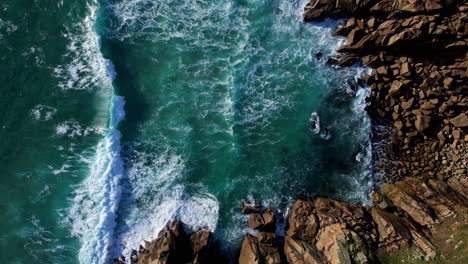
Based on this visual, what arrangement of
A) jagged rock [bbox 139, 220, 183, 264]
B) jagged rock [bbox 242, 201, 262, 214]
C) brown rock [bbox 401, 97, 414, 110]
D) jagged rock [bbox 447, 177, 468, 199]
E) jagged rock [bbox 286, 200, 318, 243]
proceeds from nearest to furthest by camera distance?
jagged rock [bbox 139, 220, 183, 264] → jagged rock [bbox 286, 200, 318, 243] → jagged rock [bbox 447, 177, 468, 199] → jagged rock [bbox 242, 201, 262, 214] → brown rock [bbox 401, 97, 414, 110]

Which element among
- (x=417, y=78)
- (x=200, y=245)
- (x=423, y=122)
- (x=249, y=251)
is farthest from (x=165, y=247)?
(x=417, y=78)

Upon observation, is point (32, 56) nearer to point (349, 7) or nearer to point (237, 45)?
point (237, 45)

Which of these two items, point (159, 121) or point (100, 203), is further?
point (159, 121)

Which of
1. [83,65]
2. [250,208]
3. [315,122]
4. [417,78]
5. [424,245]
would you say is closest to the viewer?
[424,245]

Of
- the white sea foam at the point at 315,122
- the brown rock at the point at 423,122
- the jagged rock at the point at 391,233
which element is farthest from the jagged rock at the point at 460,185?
the white sea foam at the point at 315,122

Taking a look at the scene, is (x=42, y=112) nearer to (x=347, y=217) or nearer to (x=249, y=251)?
(x=249, y=251)

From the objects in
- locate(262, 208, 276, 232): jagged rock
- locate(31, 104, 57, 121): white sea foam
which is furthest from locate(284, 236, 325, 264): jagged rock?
locate(31, 104, 57, 121): white sea foam

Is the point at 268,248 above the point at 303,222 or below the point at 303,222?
below

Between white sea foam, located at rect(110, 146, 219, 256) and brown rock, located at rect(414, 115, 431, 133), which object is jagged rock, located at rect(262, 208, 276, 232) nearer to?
white sea foam, located at rect(110, 146, 219, 256)

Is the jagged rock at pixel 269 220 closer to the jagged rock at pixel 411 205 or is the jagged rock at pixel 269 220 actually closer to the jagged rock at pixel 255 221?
the jagged rock at pixel 255 221
